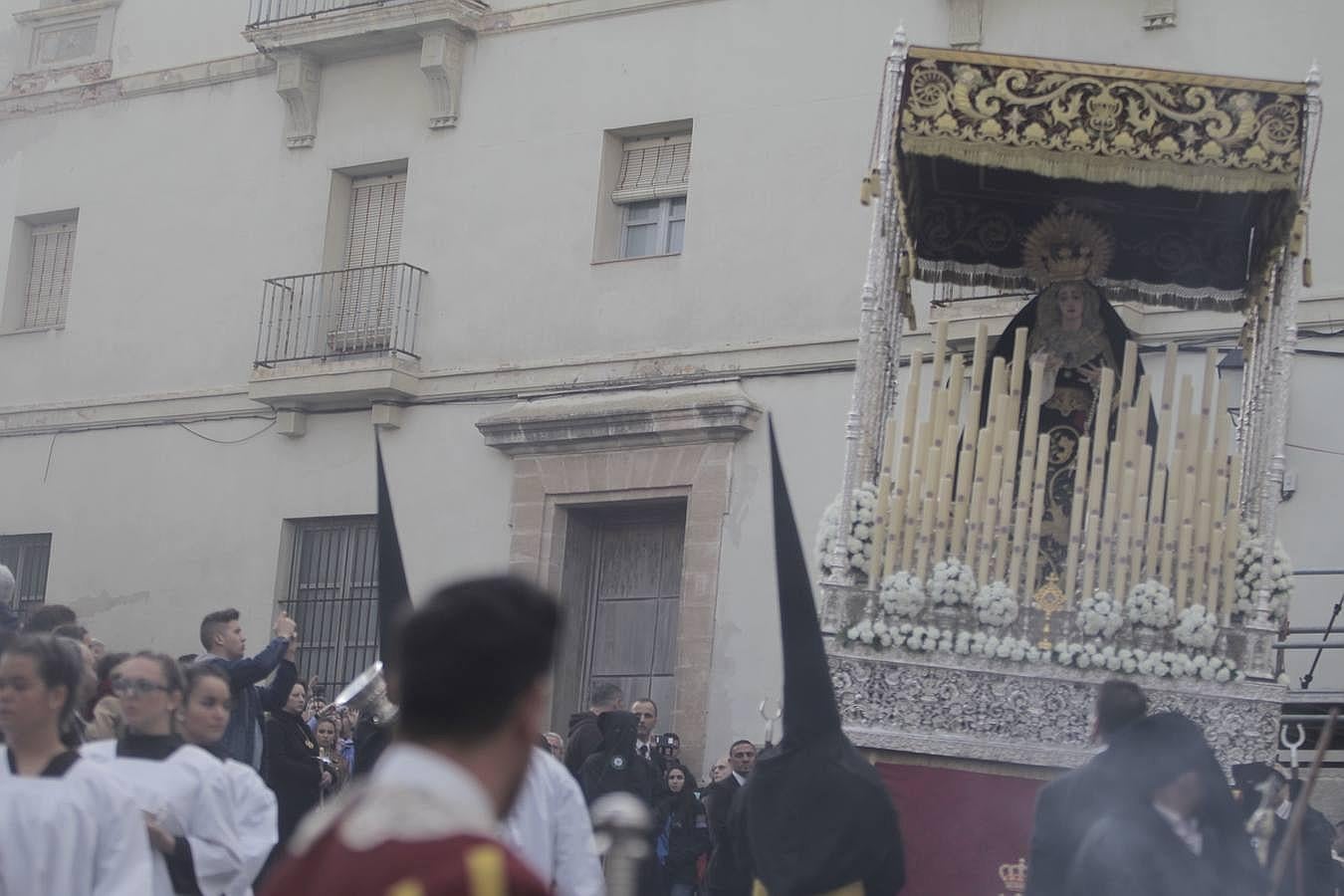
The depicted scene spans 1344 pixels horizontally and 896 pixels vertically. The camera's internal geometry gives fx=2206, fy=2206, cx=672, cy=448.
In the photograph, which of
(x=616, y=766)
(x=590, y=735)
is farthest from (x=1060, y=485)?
(x=590, y=735)

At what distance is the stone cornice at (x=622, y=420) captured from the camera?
15.9 meters

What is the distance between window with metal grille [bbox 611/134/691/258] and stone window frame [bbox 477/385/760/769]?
1291mm

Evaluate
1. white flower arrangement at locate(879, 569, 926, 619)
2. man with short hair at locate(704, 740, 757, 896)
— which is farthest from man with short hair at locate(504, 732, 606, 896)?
white flower arrangement at locate(879, 569, 926, 619)

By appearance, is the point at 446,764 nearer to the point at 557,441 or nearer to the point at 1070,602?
the point at 1070,602

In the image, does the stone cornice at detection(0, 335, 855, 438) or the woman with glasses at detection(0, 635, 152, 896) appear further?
the stone cornice at detection(0, 335, 855, 438)

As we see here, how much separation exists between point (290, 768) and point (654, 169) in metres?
7.81

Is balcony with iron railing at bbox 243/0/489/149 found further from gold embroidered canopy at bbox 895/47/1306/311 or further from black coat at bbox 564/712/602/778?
gold embroidered canopy at bbox 895/47/1306/311

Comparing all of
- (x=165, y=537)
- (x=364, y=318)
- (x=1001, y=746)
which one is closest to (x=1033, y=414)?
(x=1001, y=746)

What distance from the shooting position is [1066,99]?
10.1 meters

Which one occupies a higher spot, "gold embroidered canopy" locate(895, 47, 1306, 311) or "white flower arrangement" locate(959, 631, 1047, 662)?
"gold embroidered canopy" locate(895, 47, 1306, 311)

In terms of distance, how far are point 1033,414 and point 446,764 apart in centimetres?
748

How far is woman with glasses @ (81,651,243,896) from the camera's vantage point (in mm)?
6145

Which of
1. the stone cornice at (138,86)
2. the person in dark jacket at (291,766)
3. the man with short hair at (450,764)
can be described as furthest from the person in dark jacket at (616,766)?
the man with short hair at (450,764)

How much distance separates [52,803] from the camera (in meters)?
5.29
